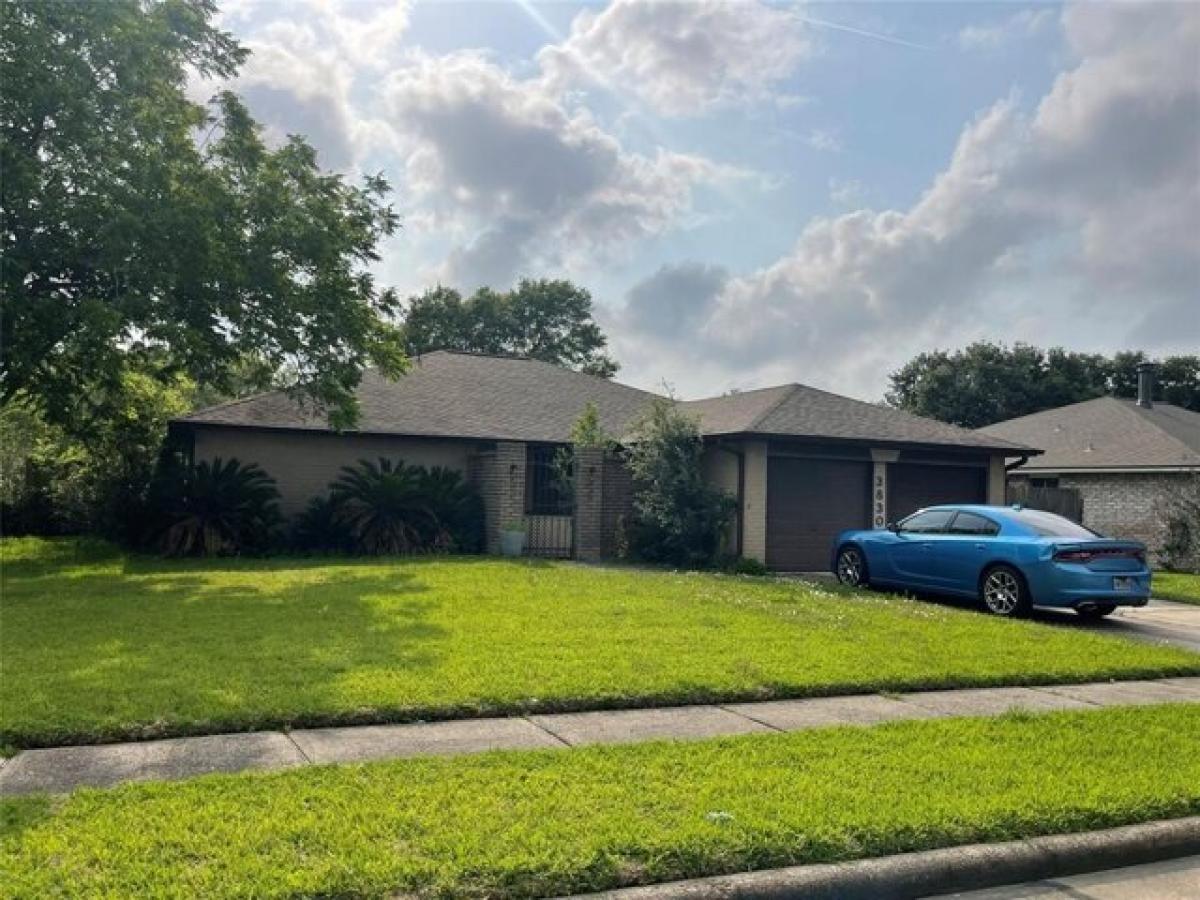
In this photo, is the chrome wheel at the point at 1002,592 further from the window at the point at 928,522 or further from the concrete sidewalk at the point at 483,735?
the concrete sidewalk at the point at 483,735

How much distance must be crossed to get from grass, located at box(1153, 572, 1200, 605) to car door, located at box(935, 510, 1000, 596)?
5.46 meters

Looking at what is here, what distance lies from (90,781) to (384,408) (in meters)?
15.8

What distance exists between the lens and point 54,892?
341 cm

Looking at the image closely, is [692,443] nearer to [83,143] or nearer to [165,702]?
[83,143]

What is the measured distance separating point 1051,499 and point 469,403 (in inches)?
541

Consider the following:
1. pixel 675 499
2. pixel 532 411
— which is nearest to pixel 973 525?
pixel 675 499

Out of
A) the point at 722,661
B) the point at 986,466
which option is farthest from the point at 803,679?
the point at 986,466

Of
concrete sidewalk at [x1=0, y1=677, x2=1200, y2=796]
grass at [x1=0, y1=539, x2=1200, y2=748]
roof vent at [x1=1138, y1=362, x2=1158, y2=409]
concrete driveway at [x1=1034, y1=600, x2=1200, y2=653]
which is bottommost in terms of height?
concrete driveway at [x1=1034, y1=600, x2=1200, y2=653]

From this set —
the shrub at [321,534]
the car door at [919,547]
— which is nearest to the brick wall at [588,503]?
the shrub at [321,534]

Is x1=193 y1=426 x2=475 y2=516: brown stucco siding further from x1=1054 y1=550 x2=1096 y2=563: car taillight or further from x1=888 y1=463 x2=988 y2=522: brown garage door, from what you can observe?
x1=1054 y1=550 x2=1096 y2=563: car taillight

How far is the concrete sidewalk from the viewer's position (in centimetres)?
498

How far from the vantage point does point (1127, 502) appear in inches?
933

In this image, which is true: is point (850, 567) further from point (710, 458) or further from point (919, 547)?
point (710, 458)

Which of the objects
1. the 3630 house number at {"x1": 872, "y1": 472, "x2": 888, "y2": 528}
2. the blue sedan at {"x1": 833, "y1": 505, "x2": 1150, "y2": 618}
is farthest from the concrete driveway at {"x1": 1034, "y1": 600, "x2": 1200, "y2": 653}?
the 3630 house number at {"x1": 872, "y1": 472, "x2": 888, "y2": 528}
